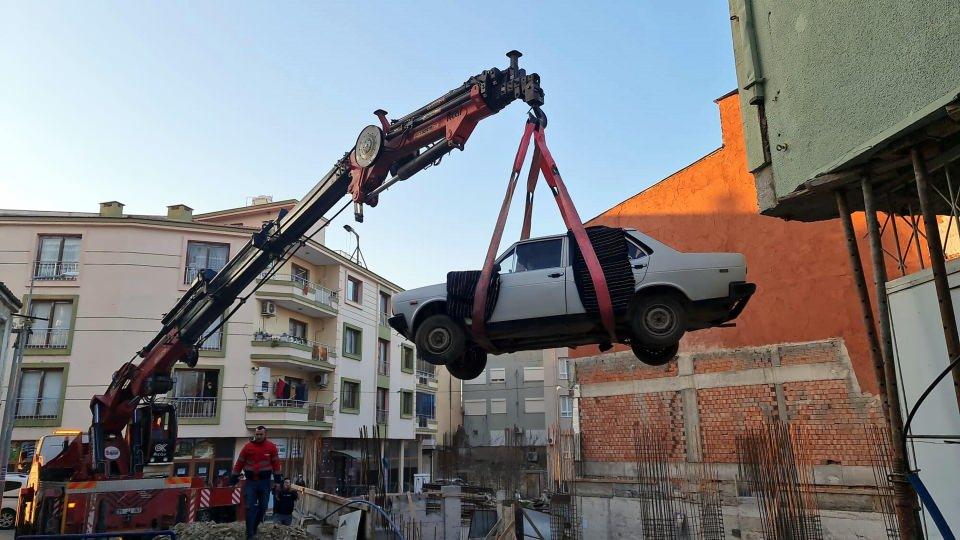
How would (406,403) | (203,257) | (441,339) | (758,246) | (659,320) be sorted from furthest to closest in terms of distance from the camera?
(406,403) < (203,257) < (758,246) < (441,339) < (659,320)

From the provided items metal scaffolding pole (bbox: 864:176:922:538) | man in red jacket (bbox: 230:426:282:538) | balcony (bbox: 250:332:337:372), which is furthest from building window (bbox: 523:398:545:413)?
metal scaffolding pole (bbox: 864:176:922:538)

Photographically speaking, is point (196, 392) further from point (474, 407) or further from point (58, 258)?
point (474, 407)

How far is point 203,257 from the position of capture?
2775cm

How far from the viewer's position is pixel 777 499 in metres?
10.5

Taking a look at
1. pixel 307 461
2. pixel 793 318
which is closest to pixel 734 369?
pixel 793 318

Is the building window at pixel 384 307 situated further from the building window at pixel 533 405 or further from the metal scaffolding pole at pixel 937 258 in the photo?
the metal scaffolding pole at pixel 937 258

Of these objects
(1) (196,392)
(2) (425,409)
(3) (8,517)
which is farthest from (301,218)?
(2) (425,409)

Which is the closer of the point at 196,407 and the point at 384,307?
the point at 196,407

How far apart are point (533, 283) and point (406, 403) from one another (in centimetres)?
3418

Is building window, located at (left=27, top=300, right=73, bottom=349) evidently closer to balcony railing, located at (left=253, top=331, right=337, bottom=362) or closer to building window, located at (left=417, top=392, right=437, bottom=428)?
balcony railing, located at (left=253, top=331, right=337, bottom=362)

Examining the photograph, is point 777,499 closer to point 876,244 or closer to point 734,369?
point 734,369

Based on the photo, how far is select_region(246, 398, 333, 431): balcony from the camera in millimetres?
26995

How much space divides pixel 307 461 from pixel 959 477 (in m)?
23.3

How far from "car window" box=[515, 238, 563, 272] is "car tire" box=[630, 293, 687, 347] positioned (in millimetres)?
1081
